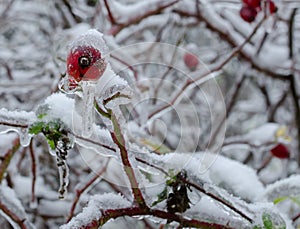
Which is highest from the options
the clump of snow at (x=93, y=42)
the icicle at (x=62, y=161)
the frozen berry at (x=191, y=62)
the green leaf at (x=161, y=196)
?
the clump of snow at (x=93, y=42)

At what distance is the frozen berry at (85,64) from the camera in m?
0.62

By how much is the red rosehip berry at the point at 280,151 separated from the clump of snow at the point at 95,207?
1.13 metres

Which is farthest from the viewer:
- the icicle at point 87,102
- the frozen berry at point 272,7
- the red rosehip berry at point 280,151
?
the red rosehip berry at point 280,151

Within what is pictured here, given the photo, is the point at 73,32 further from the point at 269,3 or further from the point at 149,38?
the point at 149,38

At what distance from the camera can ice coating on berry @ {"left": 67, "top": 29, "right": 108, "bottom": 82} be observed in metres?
0.62

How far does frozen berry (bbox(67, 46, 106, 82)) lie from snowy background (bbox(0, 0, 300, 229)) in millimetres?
25

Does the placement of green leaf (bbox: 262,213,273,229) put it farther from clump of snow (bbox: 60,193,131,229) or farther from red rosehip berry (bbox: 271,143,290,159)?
red rosehip berry (bbox: 271,143,290,159)

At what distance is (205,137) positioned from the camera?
2.34m

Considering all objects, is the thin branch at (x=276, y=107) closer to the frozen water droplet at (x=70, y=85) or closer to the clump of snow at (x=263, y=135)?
the clump of snow at (x=263, y=135)

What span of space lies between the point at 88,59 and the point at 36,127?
0.15 meters

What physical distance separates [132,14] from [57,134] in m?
0.93

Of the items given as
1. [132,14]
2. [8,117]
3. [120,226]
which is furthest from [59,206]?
[8,117]

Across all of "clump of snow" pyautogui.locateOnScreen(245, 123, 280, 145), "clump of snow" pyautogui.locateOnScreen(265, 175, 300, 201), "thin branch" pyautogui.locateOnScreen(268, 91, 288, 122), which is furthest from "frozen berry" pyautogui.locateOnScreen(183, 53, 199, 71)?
"clump of snow" pyautogui.locateOnScreen(265, 175, 300, 201)

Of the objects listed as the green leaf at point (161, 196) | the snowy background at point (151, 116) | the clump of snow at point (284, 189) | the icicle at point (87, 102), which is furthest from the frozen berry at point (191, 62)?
the icicle at point (87, 102)
